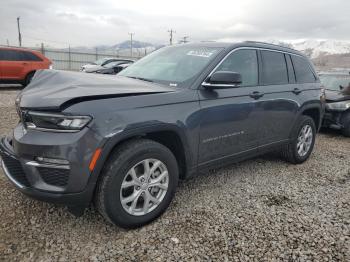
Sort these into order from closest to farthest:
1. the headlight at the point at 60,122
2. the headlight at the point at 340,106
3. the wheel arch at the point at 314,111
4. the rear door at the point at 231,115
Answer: the headlight at the point at 60,122
the rear door at the point at 231,115
the wheel arch at the point at 314,111
the headlight at the point at 340,106

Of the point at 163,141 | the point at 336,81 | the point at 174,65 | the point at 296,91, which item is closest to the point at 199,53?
the point at 174,65

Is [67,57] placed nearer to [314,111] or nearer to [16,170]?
[314,111]

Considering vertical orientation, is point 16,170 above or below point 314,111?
below

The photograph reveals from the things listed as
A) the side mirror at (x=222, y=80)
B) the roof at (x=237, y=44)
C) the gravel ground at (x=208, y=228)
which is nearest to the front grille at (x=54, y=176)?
the gravel ground at (x=208, y=228)

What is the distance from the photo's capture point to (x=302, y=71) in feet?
15.5

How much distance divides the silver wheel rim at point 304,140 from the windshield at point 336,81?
12.0 ft

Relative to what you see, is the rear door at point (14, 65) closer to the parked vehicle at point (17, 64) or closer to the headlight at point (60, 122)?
the parked vehicle at point (17, 64)

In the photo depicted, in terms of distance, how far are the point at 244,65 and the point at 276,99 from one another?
0.69 m

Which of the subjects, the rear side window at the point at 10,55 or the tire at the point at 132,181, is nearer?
the tire at the point at 132,181

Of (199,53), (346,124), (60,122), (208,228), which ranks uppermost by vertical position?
(199,53)

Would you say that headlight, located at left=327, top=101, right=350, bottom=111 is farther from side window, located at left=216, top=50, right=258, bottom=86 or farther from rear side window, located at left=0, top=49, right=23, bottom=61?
rear side window, located at left=0, top=49, right=23, bottom=61

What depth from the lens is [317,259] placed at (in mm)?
2441

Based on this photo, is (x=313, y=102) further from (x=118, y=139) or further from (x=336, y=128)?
(x=118, y=139)

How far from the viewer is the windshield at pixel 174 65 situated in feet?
10.4
